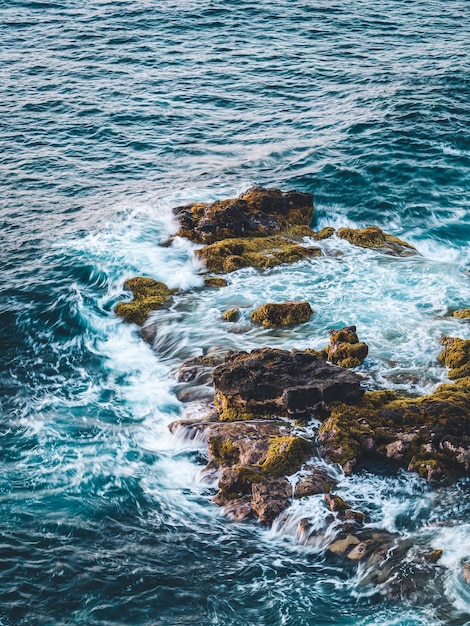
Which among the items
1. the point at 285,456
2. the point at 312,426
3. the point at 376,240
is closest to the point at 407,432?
the point at 312,426

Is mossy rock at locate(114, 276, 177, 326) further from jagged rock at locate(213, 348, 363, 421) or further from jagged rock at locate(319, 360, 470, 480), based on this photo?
jagged rock at locate(319, 360, 470, 480)

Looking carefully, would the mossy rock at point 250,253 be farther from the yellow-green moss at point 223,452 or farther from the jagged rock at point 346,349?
the yellow-green moss at point 223,452

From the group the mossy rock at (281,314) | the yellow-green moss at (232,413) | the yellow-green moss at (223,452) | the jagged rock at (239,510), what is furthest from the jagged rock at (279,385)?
the mossy rock at (281,314)

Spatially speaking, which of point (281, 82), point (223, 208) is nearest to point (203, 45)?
point (281, 82)

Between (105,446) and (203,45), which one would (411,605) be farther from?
(203,45)

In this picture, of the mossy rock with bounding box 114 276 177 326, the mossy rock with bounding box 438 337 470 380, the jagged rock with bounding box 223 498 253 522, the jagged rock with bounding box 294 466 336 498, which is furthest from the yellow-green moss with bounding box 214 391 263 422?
the mossy rock with bounding box 114 276 177 326

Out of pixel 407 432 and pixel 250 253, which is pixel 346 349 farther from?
pixel 250 253
